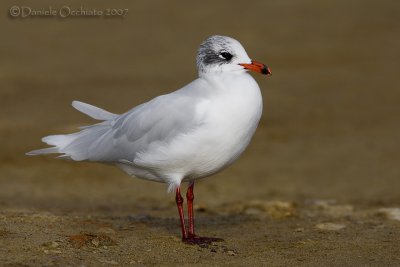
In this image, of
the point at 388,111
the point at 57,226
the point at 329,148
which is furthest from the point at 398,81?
the point at 57,226

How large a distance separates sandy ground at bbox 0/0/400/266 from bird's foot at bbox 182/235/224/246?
14cm

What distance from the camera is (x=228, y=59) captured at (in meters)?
6.84

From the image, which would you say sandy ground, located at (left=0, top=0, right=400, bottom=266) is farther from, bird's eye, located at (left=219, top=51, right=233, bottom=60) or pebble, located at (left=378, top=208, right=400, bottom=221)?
bird's eye, located at (left=219, top=51, right=233, bottom=60)

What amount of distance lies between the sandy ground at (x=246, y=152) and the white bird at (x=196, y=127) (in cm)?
59

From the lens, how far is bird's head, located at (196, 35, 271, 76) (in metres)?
6.81

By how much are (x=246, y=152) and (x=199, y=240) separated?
629cm

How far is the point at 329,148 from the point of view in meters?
13.5

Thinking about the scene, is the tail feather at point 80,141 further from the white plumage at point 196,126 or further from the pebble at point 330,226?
the pebble at point 330,226

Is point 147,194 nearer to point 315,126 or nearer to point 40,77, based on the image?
point 315,126

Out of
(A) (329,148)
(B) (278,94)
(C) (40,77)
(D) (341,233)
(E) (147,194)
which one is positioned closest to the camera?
(D) (341,233)

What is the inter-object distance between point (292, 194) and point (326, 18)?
12.1 meters

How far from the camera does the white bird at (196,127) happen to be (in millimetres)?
6543

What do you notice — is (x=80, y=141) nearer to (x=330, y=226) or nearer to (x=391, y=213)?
(x=330, y=226)

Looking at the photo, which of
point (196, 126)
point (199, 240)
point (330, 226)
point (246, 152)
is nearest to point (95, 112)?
point (196, 126)
